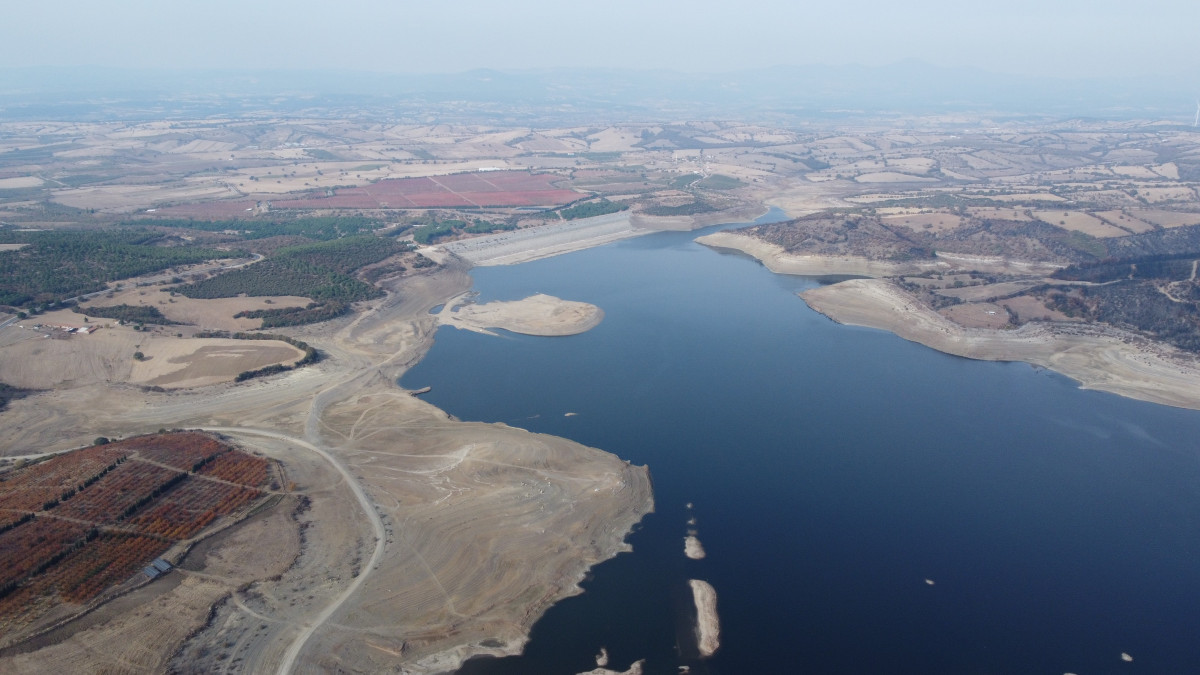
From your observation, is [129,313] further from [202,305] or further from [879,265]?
[879,265]

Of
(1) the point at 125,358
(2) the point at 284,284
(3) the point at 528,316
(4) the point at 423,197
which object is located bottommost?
(1) the point at 125,358

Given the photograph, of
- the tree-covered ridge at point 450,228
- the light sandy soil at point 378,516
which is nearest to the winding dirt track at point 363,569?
the light sandy soil at point 378,516

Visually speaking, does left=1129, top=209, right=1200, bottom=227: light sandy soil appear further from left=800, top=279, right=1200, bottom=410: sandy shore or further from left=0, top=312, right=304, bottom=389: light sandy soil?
left=0, top=312, right=304, bottom=389: light sandy soil

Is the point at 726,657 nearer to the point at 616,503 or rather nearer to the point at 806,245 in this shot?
the point at 616,503

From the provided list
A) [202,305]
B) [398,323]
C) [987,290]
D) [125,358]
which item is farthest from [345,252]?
[987,290]

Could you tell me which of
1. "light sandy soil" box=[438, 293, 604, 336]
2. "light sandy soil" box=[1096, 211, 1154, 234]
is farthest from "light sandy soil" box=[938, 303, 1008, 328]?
"light sandy soil" box=[1096, 211, 1154, 234]

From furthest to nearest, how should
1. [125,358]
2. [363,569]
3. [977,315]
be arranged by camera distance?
[977,315], [125,358], [363,569]

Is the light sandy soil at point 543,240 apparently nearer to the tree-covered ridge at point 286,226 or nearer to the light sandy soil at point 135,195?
the tree-covered ridge at point 286,226
